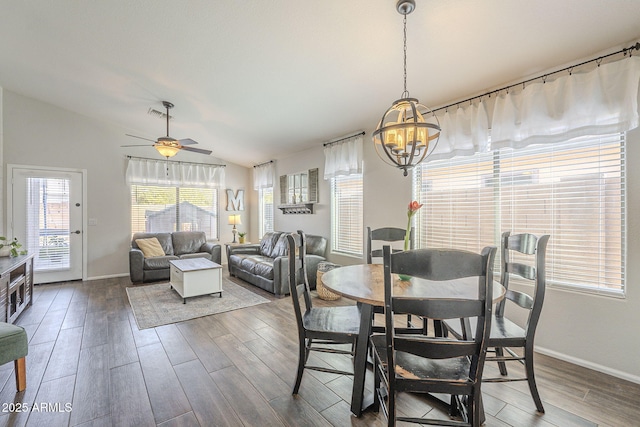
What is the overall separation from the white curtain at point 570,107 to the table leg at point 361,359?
83.6 inches

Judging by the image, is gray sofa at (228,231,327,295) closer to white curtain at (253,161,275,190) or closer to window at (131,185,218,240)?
white curtain at (253,161,275,190)

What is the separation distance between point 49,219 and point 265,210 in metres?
3.92

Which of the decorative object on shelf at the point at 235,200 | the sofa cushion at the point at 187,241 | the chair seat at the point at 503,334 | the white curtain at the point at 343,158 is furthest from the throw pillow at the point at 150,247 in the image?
the chair seat at the point at 503,334

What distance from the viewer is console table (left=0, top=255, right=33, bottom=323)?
2.86m

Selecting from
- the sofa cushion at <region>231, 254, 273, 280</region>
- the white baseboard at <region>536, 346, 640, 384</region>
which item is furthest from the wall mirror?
the white baseboard at <region>536, 346, 640, 384</region>

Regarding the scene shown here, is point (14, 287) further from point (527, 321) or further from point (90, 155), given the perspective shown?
point (527, 321)

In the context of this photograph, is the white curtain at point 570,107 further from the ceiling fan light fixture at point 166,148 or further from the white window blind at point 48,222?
the white window blind at point 48,222

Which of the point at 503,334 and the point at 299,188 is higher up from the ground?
the point at 299,188

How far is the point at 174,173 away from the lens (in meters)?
6.27

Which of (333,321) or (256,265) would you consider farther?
(256,265)

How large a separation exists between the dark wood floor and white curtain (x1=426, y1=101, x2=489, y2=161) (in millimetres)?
2040

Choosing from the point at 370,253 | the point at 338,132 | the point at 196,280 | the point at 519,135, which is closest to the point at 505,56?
the point at 519,135

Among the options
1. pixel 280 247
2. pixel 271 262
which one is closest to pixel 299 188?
pixel 280 247

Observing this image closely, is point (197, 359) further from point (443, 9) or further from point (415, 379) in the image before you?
point (443, 9)
